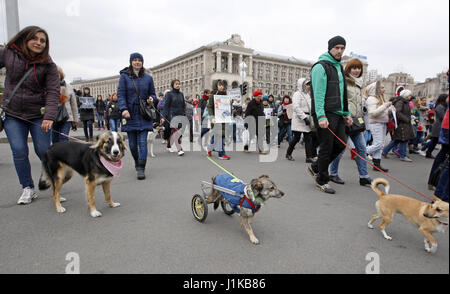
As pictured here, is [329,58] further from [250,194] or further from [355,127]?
[250,194]

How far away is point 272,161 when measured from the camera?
7.57m

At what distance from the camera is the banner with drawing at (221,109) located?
7.83 meters

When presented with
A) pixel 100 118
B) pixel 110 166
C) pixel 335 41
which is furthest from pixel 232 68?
pixel 110 166

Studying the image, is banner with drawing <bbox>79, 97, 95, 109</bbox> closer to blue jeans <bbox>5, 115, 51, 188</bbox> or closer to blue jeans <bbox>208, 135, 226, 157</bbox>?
blue jeans <bbox>208, 135, 226, 157</bbox>

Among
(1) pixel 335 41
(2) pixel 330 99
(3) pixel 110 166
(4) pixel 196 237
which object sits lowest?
(4) pixel 196 237

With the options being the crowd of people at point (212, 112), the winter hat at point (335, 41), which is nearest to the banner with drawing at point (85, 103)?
the crowd of people at point (212, 112)

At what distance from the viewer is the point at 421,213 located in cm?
252

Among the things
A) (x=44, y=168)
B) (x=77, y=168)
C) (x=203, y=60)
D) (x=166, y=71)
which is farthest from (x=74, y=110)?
(x=166, y=71)

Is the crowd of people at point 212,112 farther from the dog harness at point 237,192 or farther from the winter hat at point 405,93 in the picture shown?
the dog harness at point 237,192

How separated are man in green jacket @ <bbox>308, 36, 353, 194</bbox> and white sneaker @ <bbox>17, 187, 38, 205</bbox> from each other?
4736 millimetres

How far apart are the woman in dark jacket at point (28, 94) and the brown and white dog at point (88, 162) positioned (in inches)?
17.8

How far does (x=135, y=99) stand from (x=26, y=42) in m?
2.25

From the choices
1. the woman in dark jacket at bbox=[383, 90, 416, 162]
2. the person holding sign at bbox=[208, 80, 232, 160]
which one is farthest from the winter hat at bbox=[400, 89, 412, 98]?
the person holding sign at bbox=[208, 80, 232, 160]
